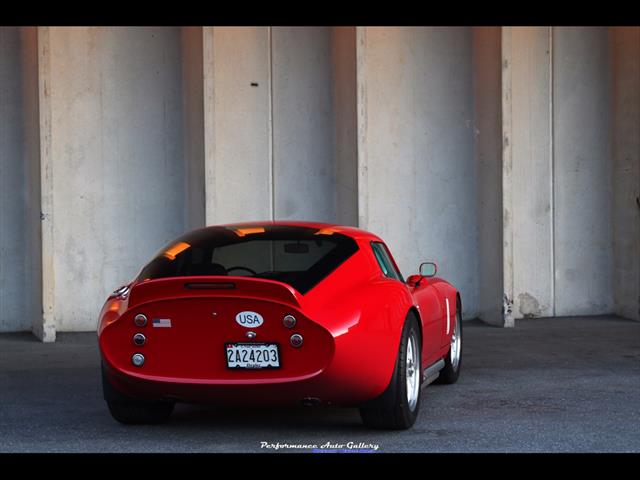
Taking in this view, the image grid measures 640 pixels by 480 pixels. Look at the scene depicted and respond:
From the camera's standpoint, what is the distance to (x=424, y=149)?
13828 millimetres

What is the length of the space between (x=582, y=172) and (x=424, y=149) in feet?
6.57

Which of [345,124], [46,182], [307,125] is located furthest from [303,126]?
[46,182]

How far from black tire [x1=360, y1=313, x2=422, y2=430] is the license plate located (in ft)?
2.03

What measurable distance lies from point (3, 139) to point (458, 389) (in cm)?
654

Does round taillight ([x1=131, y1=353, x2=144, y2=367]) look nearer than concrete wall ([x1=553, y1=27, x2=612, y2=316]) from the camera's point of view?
Yes

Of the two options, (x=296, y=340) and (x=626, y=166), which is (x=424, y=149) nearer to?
(x=626, y=166)

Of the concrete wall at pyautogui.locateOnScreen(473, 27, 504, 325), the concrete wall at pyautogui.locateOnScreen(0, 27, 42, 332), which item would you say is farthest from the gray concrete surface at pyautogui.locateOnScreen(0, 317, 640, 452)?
the concrete wall at pyautogui.locateOnScreen(473, 27, 504, 325)

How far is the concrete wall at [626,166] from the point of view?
13.7 m

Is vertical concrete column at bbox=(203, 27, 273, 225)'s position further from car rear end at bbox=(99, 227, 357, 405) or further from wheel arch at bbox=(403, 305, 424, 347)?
car rear end at bbox=(99, 227, 357, 405)

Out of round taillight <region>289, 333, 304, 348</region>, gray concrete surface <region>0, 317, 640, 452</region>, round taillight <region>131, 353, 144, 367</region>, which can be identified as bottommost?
gray concrete surface <region>0, 317, 640, 452</region>

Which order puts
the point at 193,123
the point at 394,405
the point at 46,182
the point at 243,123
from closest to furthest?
the point at 394,405
the point at 46,182
the point at 193,123
the point at 243,123

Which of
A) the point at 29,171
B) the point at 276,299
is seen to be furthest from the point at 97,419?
the point at 29,171

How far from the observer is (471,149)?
13.8 metres

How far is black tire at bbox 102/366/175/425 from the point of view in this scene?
6.62 meters
